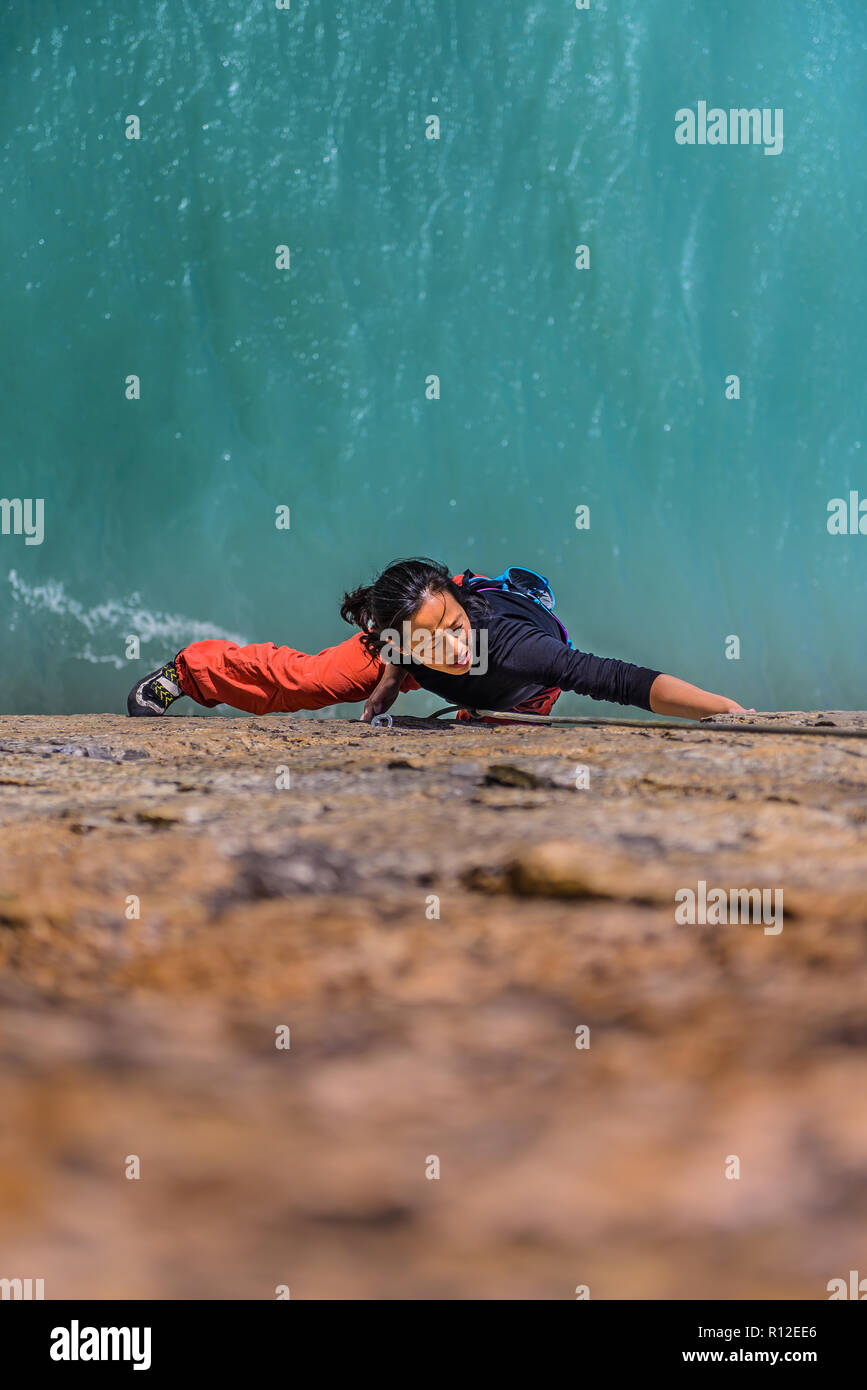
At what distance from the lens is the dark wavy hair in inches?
76.7

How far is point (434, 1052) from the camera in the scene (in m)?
0.43

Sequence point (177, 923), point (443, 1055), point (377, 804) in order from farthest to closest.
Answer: point (377, 804) → point (177, 923) → point (443, 1055)

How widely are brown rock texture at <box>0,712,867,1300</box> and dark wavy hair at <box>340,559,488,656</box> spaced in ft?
4.06

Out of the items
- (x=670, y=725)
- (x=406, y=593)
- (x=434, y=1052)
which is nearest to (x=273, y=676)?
(x=406, y=593)

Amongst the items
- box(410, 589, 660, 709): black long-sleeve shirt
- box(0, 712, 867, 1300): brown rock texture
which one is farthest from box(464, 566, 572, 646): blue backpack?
box(0, 712, 867, 1300): brown rock texture

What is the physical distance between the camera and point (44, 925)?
56cm

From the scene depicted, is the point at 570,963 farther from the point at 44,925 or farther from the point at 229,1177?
the point at 44,925

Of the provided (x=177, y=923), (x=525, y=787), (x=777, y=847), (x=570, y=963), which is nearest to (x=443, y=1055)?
(x=570, y=963)

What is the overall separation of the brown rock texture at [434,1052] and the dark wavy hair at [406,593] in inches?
48.7

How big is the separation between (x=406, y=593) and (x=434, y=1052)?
5.20ft

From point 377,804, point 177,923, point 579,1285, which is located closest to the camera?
point 579,1285

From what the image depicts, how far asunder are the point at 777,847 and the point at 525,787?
1.02 feet

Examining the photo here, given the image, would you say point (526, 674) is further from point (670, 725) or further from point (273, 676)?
point (273, 676)

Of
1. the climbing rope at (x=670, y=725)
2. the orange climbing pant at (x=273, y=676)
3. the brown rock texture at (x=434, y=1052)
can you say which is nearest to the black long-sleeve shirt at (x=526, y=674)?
the climbing rope at (x=670, y=725)
